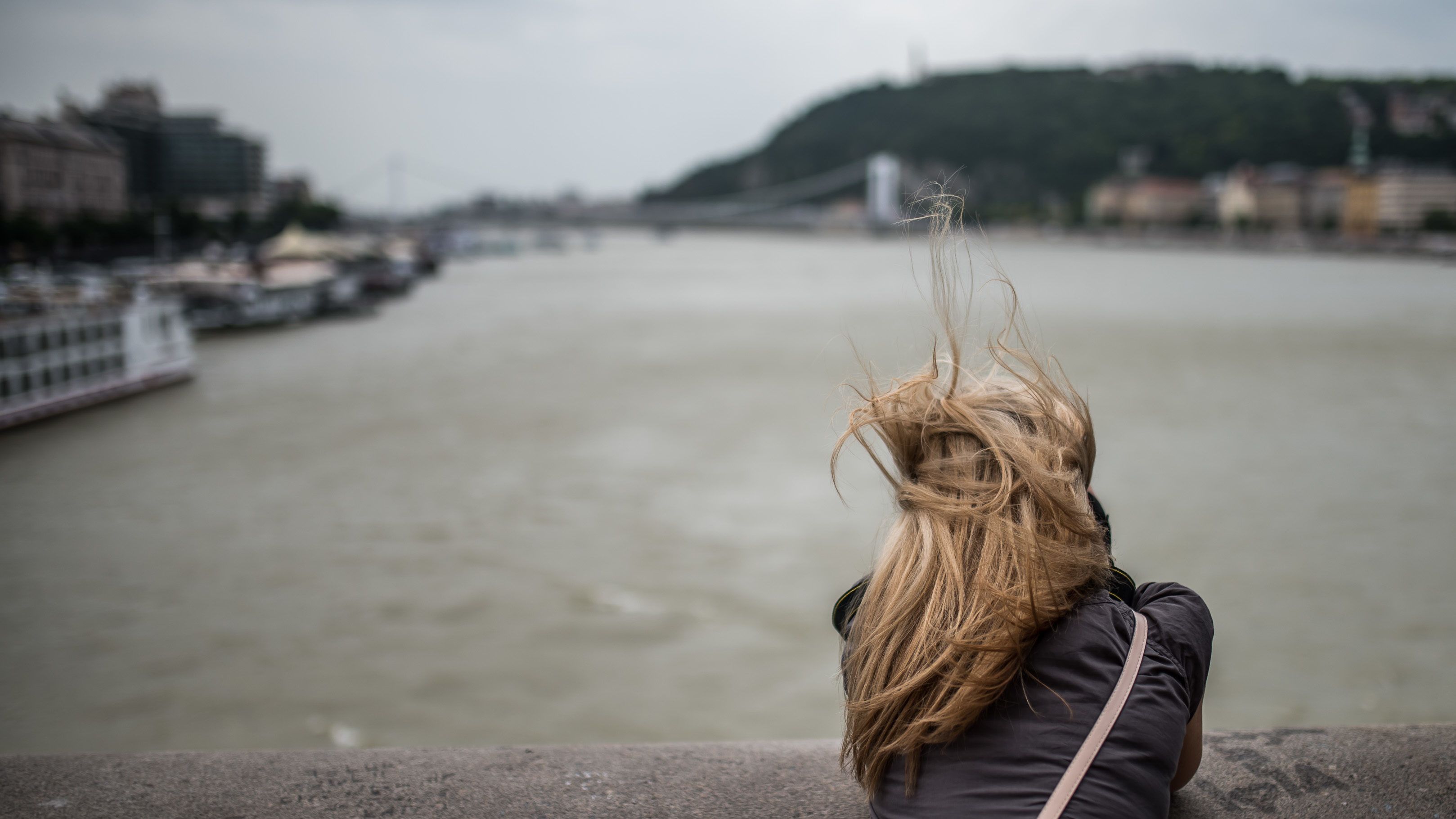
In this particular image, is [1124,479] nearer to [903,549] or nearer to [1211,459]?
[1211,459]

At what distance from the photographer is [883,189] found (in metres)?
67.2

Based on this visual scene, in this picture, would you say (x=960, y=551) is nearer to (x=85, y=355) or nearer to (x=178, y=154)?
(x=85, y=355)

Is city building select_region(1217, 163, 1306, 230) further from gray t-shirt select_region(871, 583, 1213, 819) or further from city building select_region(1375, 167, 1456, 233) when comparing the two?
gray t-shirt select_region(871, 583, 1213, 819)

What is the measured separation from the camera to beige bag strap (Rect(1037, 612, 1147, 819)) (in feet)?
2.51

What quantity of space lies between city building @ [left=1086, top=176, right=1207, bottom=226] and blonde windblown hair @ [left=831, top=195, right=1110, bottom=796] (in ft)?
246

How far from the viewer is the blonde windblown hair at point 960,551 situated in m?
0.82

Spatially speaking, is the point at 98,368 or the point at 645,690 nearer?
the point at 645,690

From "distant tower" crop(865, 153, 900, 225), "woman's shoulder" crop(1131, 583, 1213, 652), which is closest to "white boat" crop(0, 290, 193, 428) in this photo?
"woman's shoulder" crop(1131, 583, 1213, 652)

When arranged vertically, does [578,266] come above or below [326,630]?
above

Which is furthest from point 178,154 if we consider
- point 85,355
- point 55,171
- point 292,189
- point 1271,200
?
point 1271,200

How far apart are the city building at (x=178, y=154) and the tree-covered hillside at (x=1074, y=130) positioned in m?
37.5

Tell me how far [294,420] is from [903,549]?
10.1 meters

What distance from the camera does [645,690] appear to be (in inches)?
157

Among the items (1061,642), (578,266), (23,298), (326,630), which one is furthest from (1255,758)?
(578,266)
